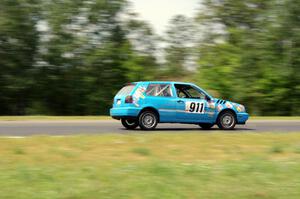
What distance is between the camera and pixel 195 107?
18266mm

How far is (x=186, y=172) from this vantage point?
8.95m

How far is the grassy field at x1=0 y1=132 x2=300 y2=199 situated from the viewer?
25.5ft

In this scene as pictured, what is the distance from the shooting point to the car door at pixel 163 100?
58.2 ft

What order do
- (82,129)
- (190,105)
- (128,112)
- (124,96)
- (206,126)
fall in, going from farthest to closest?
(206,126)
(82,129)
(190,105)
(124,96)
(128,112)

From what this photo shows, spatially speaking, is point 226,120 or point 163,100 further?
point 226,120

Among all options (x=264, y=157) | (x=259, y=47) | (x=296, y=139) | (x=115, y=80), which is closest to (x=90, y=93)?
(x=115, y=80)

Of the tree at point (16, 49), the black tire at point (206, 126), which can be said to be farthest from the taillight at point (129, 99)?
the tree at point (16, 49)

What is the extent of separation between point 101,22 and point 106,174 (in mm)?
34381

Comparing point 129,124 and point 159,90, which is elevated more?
point 159,90

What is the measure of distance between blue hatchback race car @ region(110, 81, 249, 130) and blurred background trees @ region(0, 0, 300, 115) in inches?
867

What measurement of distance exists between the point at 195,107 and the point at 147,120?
166 cm

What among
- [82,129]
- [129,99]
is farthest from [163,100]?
[82,129]

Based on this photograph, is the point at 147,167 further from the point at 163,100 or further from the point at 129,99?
the point at 163,100

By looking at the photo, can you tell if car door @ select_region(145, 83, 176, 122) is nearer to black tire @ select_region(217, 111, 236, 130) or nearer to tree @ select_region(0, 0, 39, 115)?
black tire @ select_region(217, 111, 236, 130)
